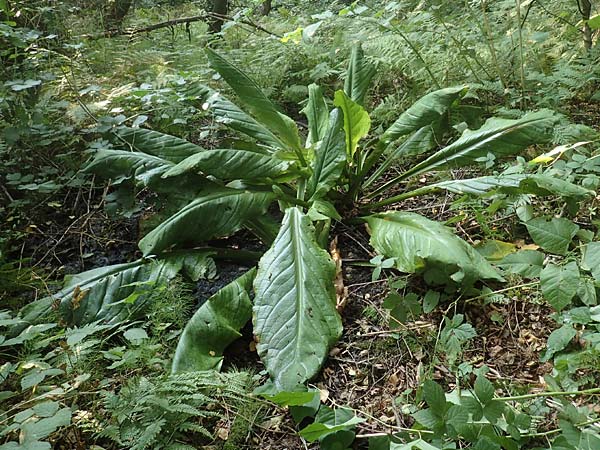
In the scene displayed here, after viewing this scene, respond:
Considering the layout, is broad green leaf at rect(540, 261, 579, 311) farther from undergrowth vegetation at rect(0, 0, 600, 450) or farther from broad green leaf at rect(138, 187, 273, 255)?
broad green leaf at rect(138, 187, 273, 255)

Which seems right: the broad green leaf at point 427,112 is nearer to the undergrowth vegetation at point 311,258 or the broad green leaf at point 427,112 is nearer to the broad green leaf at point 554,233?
Answer: the undergrowth vegetation at point 311,258

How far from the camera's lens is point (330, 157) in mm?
2398

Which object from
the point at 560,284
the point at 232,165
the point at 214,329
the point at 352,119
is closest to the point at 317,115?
the point at 352,119

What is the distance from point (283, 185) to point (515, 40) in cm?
216

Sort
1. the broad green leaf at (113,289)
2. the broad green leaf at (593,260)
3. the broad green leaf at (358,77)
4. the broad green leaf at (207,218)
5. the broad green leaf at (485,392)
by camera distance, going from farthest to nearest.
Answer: the broad green leaf at (358,77) < the broad green leaf at (207,218) < the broad green leaf at (113,289) < the broad green leaf at (593,260) < the broad green leaf at (485,392)

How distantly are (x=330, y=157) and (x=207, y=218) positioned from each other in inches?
27.5

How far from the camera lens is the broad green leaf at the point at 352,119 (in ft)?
8.09

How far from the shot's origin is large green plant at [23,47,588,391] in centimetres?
187

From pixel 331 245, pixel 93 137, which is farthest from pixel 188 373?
pixel 93 137

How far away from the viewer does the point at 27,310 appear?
6.60 ft

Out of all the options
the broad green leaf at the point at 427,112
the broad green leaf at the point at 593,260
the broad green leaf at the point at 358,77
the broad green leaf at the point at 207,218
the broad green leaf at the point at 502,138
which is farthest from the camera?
the broad green leaf at the point at 358,77

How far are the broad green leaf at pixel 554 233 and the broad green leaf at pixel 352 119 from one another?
113 cm

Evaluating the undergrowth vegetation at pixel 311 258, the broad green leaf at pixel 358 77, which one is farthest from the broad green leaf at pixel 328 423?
the broad green leaf at pixel 358 77

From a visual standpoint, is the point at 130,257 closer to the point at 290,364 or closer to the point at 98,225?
the point at 98,225
